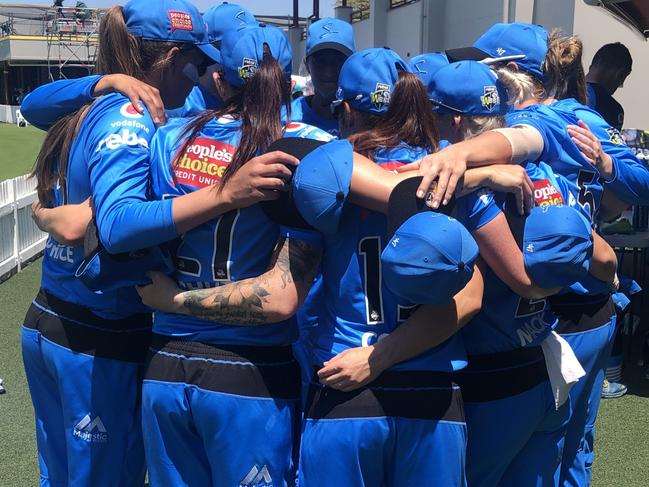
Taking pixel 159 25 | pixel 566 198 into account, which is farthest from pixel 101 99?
pixel 566 198

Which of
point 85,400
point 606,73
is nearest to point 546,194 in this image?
point 85,400

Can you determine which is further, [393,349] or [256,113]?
[256,113]

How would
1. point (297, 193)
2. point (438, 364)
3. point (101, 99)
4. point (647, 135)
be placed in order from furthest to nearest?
1. point (647, 135)
2. point (101, 99)
3. point (438, 364)
4. point (297, 193)

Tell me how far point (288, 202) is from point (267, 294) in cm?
26

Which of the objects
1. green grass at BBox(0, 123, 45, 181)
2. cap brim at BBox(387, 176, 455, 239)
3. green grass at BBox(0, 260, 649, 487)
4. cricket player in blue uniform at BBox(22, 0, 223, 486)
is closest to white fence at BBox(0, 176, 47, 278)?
green grass at BBox(0, 260, 649, 487)

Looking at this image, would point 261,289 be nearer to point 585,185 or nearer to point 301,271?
point 301,271

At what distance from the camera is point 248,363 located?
2102mm

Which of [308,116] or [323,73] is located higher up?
[323,73]

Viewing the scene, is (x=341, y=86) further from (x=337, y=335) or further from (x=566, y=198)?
(x=566, y=198)

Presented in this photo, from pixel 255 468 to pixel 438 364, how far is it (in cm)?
59

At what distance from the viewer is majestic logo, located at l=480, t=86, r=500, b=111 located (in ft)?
7.39

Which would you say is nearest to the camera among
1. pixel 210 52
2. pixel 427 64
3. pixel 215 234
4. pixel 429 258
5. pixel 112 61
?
pixel 429 258

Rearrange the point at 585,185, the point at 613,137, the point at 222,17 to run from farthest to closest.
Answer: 1. the point at 222,17
2. the point at 613,137
3. the point at 585,185

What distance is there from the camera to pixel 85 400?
2.51m
